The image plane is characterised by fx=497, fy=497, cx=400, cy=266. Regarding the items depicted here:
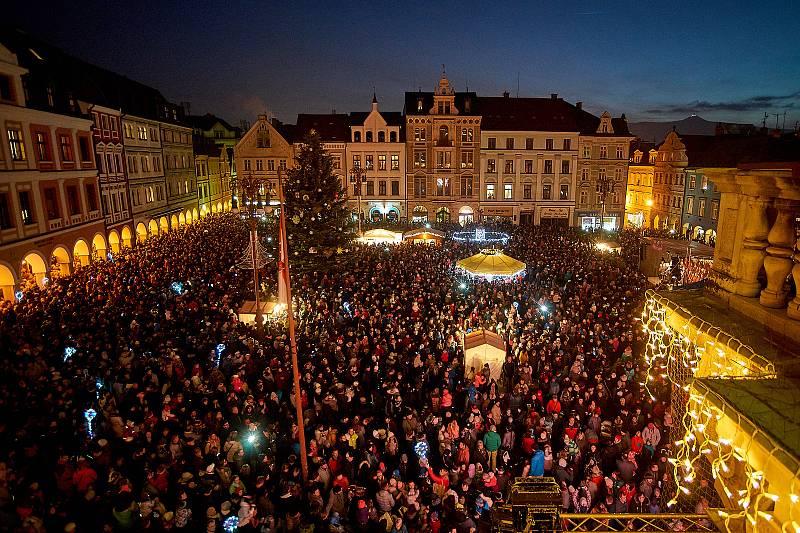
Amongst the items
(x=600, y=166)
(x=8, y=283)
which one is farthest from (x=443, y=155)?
(x=8, y=283)

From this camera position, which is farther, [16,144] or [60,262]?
[60,262]


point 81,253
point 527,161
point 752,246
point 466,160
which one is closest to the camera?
point 752,246

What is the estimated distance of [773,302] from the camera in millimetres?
3381

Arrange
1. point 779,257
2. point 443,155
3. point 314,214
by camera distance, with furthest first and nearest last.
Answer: point 443,155, point 314,214, point 779,257

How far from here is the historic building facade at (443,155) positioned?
48062 millimetres

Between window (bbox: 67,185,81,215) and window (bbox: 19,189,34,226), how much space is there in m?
3.46

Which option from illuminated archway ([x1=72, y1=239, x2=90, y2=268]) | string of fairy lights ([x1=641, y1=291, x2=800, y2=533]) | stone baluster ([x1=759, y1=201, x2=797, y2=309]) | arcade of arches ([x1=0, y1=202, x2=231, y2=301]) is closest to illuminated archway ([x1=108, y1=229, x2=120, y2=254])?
arcade of arches ([x1=0, y1=202, x2=231, y2=301])

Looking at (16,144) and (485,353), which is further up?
(16,144)

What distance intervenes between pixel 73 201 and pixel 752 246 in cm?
3288

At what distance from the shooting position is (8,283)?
2267cm

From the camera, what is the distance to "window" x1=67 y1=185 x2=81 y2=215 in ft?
91.6

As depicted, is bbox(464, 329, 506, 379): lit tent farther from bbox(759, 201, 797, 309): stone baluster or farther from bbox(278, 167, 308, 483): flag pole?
bbox(759, 201, 797, 309): stone baluster

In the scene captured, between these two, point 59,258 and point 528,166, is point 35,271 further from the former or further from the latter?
point 528,166

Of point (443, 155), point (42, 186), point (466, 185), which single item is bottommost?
point (466, 185)
